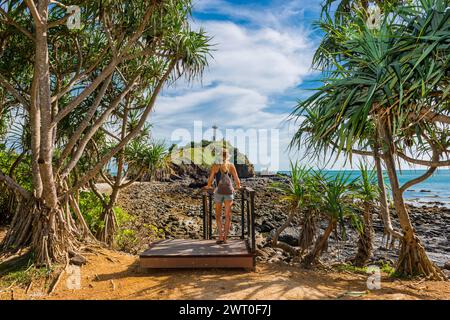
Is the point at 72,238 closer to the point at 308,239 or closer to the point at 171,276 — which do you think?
the point at 171,276

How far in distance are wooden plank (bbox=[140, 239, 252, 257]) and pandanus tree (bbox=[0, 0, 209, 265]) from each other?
125cm

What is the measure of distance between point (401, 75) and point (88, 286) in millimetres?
3983

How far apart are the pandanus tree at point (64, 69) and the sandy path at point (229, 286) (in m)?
0.84

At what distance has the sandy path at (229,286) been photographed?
11.0 feet

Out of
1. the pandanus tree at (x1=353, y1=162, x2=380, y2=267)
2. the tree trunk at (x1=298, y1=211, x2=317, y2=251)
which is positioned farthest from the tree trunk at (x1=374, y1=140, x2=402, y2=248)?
the tree trunk at (x1=298, y1=211, x2=317, y2=251)

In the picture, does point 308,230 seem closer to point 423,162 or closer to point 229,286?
point 423,162

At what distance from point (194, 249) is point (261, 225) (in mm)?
8515

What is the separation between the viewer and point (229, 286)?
11.8ft

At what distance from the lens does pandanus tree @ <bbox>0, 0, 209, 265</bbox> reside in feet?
14.5

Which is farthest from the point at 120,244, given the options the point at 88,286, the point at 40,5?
the point at 40,5

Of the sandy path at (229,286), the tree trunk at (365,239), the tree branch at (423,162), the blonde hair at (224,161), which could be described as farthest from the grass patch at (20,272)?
the tree branch at (423,162)

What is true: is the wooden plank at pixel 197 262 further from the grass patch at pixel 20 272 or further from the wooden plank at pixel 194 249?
the grass patch at pixel 20 272

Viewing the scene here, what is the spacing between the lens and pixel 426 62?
3.12 meters
